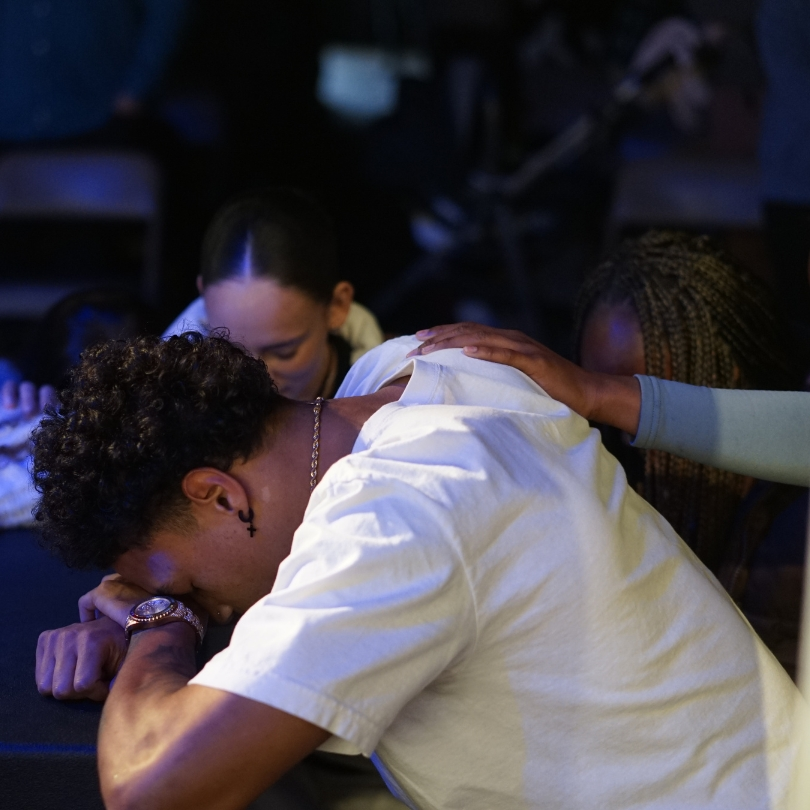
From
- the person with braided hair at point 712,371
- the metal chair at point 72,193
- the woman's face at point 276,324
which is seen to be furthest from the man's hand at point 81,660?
the metal chair at point 72,193

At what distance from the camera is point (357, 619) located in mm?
872

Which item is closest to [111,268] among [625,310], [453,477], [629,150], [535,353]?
[629,150]

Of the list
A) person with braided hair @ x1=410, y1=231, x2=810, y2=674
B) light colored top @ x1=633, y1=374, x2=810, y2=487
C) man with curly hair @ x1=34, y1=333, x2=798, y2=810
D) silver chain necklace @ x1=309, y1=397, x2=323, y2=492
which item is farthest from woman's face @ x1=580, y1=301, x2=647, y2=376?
silver chain necklace @ x1=309, y1=397, x2=323, y2=492

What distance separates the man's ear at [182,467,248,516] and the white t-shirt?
145 mm

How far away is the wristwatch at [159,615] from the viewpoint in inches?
45.1

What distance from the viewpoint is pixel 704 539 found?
1.63 metres

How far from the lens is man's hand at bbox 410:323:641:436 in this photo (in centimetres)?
124

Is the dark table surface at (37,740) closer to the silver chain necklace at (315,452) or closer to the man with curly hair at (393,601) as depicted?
the man with curly hair at (393,601)

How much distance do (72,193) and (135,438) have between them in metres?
2.13

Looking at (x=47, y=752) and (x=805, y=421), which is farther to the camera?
(x=805, y=421)

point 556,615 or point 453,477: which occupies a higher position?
point 453,477

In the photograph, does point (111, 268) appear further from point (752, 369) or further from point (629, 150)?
point (752, 369)

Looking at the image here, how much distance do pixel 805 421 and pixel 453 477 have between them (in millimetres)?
638

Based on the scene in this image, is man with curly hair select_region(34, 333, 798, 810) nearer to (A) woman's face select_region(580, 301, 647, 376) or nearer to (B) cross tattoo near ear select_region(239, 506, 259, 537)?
(B) cross tattoo near ear select_region(239, 506, 259, 537)
